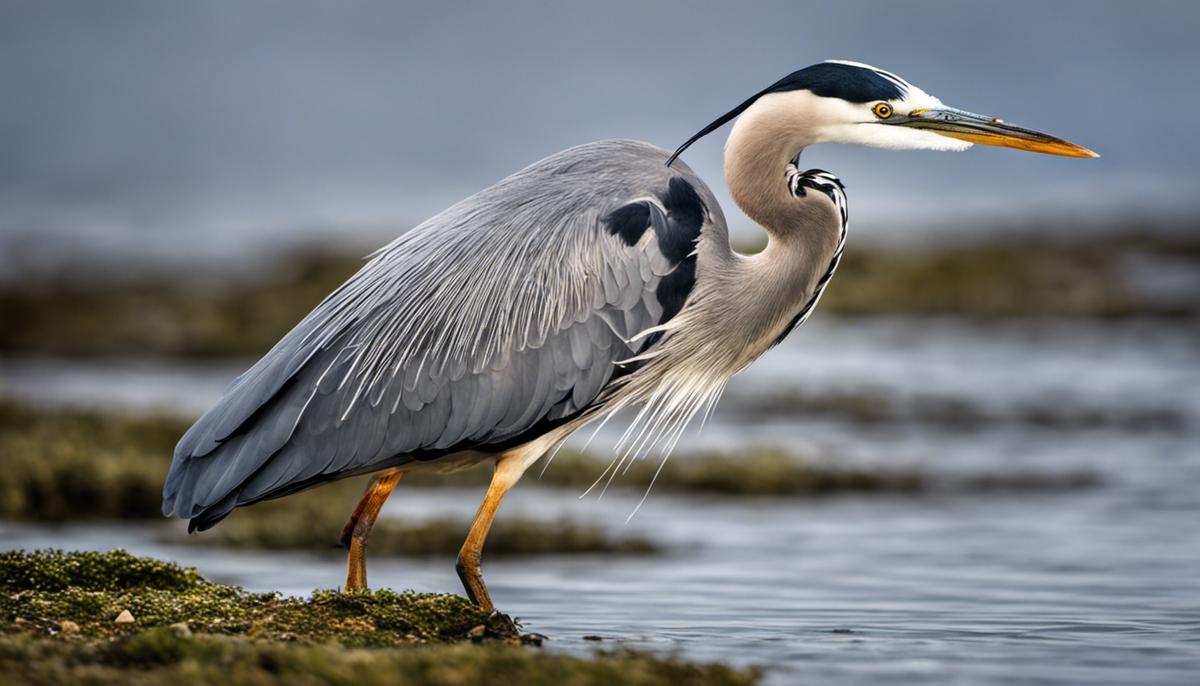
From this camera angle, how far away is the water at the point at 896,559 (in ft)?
22.3

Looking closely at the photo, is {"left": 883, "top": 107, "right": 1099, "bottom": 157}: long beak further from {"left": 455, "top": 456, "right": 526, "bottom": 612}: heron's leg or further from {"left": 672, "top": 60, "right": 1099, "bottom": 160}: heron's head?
{"left": 455, "top": 456, "right": 526, "bottom": 612}: heron's leg

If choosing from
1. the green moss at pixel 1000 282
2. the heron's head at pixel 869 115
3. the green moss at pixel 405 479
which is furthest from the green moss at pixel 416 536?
the green moss at pixel 1000 282

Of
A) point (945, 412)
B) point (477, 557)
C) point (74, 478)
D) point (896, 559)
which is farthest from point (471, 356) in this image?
point (945, 412)

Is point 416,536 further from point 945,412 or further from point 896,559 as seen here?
point 945,412

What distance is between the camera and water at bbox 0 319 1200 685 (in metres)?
6.79

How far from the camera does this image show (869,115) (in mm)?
7410

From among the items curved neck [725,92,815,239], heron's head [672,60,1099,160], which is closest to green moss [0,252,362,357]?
curved neck [725,92,815,239]

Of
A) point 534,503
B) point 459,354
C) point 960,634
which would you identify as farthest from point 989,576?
point 534,503

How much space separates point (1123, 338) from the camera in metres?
27.5

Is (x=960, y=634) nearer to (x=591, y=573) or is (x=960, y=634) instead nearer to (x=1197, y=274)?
(x=591, y=573)

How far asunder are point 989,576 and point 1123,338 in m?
19.6

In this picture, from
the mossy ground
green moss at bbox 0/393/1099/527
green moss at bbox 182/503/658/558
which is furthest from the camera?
green moss at bbox 0/393/1099/527

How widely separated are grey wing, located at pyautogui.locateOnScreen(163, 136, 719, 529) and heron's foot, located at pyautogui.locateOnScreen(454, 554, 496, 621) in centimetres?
Result: 59

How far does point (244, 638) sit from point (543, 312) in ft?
7.31
